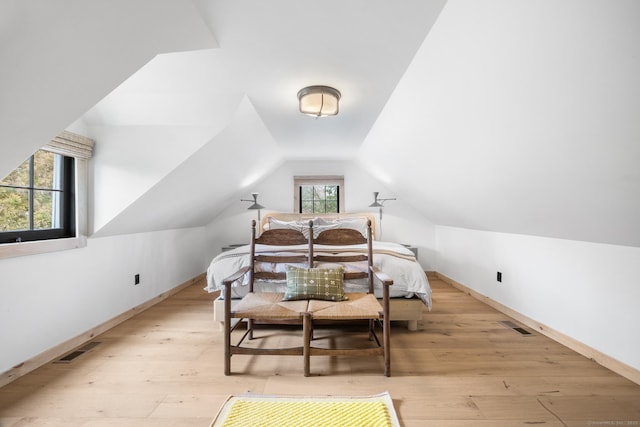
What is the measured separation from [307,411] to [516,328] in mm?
2153

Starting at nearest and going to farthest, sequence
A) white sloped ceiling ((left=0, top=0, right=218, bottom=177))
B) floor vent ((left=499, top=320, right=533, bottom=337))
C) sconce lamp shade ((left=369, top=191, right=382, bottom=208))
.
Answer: white sloped ceiling ((left=0, top=0, right=218, bottom=177))
floor vent ((left=499, top=320, right=533, bottom=337))
sconce lamp shade ((left=369, top=191, right=382, bottom=208))

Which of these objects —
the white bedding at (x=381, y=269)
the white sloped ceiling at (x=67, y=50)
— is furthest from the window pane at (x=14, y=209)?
the white bedding at (x=381, y=269)

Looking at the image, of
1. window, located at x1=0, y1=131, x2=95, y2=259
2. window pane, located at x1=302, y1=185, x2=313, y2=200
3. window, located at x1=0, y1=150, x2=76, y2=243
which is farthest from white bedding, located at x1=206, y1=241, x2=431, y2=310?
window pane, located at x1=302, y1=185, x2=313, y2=200

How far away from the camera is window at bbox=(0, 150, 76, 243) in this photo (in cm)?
197

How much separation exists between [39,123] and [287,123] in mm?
2037

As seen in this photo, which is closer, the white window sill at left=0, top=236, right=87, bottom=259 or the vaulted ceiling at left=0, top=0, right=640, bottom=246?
the vaulted ceiling at left=0, top=0, right=640, bottom=246

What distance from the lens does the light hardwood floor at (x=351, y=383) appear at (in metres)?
1.52

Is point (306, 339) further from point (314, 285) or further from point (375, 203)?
point (375, 203)

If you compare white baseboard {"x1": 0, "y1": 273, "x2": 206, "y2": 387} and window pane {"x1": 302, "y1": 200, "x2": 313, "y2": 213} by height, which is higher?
window pane {"x1": 302, "y1": 200, "x2": 313, "y2": 213}

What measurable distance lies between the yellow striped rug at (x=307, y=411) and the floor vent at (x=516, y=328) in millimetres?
1619

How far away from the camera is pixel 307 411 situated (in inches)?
60.1

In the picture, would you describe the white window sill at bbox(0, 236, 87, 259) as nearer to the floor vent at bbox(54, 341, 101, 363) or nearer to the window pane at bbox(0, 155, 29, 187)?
the window pane at bbox(0, 155, 29, 187)

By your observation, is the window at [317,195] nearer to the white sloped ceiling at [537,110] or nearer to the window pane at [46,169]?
the white sloped ceiling at [537,110]

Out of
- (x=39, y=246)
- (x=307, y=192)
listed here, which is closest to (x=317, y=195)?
(x=307, y=192)
